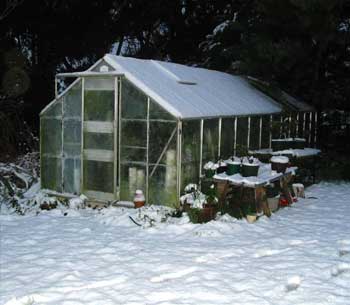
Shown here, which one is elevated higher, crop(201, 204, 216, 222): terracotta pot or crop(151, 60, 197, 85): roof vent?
crop(151, 60, 197, 85): roof vent

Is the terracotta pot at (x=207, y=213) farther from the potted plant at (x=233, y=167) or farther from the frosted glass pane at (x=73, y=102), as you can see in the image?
the frosted glass pane at (x=73, y=102)

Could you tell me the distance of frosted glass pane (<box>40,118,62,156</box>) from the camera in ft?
31.9

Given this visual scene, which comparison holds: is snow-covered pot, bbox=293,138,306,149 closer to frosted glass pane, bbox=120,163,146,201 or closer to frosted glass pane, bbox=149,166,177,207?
frosted glass pane, bbox=149,166,177,207

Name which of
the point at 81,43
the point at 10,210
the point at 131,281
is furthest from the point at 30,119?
the point at 131,281

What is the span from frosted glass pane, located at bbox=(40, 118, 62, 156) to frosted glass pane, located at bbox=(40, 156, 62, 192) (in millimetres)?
173

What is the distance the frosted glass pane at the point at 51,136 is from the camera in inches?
383

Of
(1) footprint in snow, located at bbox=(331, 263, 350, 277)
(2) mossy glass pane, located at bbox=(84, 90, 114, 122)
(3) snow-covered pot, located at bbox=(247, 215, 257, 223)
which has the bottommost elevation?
(1) footprint in snow, located at bbox=(331, 263, 350, 277)

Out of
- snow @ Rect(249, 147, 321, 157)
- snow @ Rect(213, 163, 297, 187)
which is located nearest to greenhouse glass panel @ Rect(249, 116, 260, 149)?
snow @ Rect(249, 147, 321, 157)

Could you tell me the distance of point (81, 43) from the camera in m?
17.2

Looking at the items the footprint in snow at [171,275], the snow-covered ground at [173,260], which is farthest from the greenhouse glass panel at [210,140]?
the footprint in snow at [171,275]

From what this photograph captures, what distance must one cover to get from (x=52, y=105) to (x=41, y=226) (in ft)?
9.61

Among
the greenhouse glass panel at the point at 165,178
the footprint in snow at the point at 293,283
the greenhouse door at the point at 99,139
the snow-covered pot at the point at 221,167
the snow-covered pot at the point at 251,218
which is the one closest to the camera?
the footprint in snow at the point at 293,283

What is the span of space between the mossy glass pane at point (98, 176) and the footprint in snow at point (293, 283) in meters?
4.57

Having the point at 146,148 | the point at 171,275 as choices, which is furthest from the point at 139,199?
the point at 171,275
